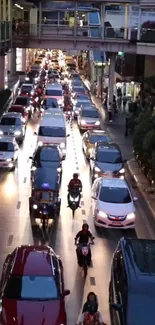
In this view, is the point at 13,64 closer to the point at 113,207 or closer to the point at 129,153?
the point at 129,153

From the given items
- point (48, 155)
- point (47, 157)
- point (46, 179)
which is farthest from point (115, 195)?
point (48, 155)

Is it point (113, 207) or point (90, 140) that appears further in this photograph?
point (90, 140)

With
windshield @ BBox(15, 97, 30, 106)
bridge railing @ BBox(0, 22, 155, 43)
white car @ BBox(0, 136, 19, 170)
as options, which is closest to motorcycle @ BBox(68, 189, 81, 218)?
white car @ BBox(0, 136, 19, 170)

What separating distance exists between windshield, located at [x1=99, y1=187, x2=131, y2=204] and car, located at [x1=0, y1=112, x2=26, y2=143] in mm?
15547

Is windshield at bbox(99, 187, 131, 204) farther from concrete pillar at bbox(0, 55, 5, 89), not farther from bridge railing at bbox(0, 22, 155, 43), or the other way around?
concrete pillar at bbox(0, 55, 5, 89)

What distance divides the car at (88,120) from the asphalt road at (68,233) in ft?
41.6

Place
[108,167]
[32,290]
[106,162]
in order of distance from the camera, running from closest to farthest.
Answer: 1. [32,290]
2. [108,167]
3. [106,162]

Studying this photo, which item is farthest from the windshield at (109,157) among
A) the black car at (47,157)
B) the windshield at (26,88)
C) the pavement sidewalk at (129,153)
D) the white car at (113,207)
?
the windshield at (26,88)

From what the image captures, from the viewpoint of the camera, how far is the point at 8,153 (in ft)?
104

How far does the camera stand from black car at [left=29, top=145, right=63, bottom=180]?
28536mm

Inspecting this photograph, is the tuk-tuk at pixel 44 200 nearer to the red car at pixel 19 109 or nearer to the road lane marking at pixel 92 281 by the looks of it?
the road lane marking at pixel 92 281

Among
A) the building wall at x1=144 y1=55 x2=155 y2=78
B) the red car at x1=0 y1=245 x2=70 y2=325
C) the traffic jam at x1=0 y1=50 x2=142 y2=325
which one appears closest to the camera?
the red car at x1=0 y1=245 x2=70 y2=325

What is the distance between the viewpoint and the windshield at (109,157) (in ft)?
98.0

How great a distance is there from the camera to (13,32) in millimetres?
57000
